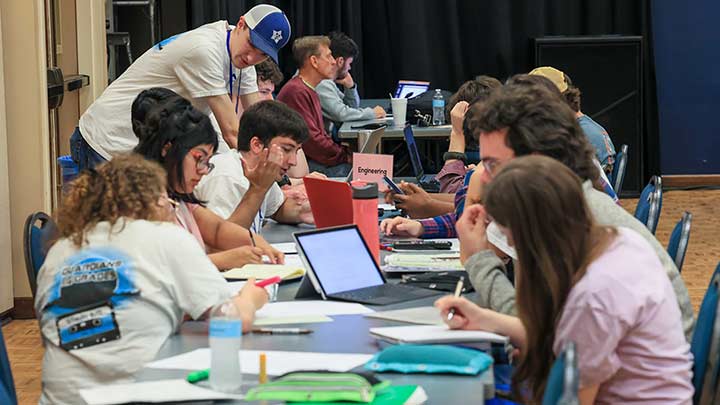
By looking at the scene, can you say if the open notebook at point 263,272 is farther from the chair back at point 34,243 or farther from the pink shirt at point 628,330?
the pink shirt at point 628,330

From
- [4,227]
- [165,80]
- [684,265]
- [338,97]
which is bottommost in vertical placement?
[684,265]

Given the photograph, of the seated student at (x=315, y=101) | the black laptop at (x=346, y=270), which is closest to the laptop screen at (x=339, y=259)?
the black laptop at (x=346, y=270)

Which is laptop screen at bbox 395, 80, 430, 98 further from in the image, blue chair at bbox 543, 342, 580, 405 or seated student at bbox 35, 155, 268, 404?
blue chair at bbox 543, 342, 580, 405

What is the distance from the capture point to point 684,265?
705cm

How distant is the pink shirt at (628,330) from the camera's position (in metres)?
2.12

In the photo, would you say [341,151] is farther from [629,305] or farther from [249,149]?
[629,305]

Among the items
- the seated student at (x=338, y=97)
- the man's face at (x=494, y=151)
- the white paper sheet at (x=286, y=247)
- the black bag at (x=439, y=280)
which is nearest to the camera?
the man's face at (x=494, y=151)

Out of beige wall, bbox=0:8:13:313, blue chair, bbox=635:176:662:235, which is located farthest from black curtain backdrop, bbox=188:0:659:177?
blue chair, bbox=635:176:662:235

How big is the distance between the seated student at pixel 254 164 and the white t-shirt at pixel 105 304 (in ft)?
3.97

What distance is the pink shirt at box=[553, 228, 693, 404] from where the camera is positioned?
2.12 meters

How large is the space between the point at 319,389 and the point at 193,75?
9.91ft

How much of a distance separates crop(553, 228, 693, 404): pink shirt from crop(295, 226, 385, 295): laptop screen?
0.91 meters

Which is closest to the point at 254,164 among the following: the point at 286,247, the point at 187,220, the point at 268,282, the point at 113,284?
the point at 286,247

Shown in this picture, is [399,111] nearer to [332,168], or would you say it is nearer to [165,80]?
[332,168]
